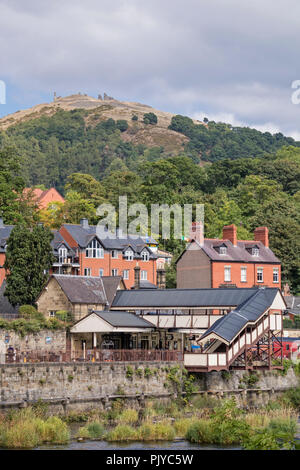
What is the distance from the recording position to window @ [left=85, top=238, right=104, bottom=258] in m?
79.3

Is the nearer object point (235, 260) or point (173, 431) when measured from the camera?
point (173, 431)

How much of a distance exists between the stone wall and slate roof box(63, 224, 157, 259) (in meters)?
31.2

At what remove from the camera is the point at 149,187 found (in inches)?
→ 4542

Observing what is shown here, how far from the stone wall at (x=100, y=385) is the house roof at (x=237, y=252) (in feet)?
81.0

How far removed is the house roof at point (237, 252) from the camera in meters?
76.7

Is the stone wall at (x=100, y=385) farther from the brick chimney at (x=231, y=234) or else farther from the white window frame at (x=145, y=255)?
the white window frame at (x=145, y=255)

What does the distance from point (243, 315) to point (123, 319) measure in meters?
8.95

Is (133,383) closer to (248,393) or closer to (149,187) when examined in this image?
(248,393)

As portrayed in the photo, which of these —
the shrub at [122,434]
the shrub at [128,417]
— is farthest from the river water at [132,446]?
the shrub at [128,417]
